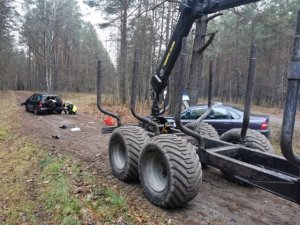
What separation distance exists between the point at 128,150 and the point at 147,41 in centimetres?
2153

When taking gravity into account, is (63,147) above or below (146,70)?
below

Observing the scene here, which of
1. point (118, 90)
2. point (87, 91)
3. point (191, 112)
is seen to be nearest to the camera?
point (191, 112)

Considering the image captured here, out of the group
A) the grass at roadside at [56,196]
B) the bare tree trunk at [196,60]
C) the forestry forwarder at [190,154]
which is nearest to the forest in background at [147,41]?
the bare tree trunk at [196,60]

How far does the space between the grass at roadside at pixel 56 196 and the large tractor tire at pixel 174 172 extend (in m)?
0.39

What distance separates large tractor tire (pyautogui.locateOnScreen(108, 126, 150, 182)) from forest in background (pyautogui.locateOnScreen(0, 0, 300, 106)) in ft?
21.2

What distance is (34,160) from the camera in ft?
27.3

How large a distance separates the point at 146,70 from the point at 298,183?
2662cm

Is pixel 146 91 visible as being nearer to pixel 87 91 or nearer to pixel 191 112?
pixel 191 112

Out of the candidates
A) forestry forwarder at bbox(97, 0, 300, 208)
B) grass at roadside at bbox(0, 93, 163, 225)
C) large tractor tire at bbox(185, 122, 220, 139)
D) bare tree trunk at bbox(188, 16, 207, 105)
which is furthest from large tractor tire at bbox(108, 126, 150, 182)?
bare tree trunk at bbox(188, 16, 207, 105)

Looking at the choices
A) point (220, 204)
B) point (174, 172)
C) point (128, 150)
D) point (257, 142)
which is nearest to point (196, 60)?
point (257, 142)

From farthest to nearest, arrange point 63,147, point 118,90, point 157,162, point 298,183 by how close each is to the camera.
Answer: point 118,90
point 63,147
point 157,162
point 298,183

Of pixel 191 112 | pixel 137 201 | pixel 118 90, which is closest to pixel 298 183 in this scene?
pixel 137 201

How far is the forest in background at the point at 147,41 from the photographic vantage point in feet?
55.8

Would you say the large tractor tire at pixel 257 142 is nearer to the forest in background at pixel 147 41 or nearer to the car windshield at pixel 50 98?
the forest in background at pixel 147 41
